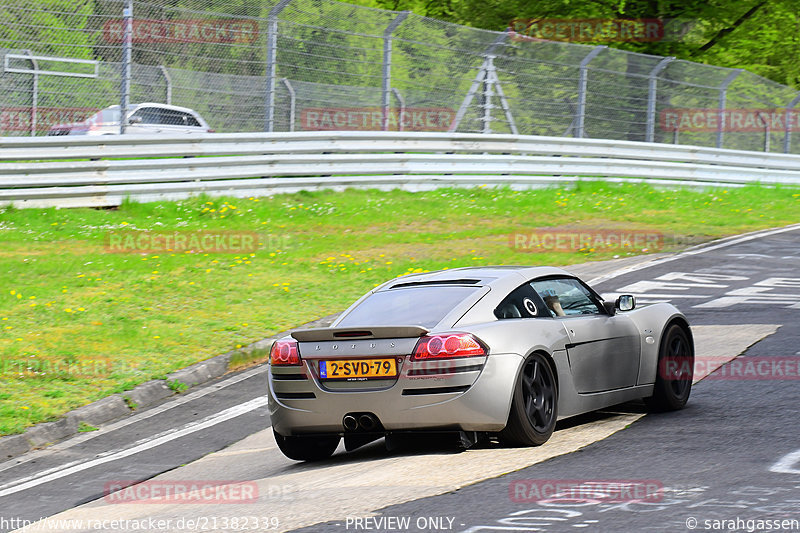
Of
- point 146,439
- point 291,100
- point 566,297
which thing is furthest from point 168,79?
point 566,297

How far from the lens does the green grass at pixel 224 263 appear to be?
10.1 meters

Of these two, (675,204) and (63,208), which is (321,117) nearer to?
(63,208)

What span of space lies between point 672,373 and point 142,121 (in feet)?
37.4

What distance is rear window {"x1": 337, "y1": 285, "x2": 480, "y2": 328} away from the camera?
7046 millimetres

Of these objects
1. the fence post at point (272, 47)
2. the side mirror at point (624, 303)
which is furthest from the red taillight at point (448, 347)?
the fence post at point (272, 47)

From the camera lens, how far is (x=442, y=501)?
18.5 feet

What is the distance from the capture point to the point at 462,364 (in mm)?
6562

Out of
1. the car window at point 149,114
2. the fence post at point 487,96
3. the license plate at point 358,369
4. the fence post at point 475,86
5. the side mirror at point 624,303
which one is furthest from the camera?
the fence post at point 487,96

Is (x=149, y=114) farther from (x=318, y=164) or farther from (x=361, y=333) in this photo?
(x=361, y=333)

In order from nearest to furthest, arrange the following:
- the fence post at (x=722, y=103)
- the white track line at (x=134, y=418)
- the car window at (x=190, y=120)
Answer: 1. the white track line at (x=134, y=418)
2. the car window at (x=190, y=120)
3. the fence post at (x=722, y=103)

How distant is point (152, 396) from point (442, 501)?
181 inches

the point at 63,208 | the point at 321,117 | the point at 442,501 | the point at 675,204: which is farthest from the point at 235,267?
the point at 675,204

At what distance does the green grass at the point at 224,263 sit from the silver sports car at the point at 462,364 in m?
2.83

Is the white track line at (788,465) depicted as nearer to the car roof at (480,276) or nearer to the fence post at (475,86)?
the car roof at (480,276)
